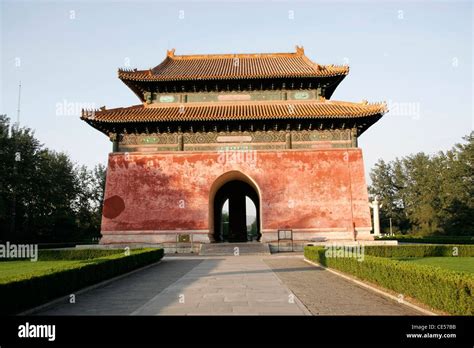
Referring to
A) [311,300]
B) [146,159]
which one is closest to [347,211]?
[146,159]

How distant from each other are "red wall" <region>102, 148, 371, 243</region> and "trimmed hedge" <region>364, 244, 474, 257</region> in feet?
13.6

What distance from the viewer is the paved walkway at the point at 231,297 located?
641 cm

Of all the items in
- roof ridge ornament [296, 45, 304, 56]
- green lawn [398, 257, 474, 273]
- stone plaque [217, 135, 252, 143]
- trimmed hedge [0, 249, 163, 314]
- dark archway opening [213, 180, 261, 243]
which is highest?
roof ridge ornament [296, 45, 304, 56]

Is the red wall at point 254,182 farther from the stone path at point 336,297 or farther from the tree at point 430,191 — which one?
the tree at point 430,191

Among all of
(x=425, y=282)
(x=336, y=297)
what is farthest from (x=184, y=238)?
(x=425, y=282)

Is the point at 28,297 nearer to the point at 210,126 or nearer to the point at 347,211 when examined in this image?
the point at 210,126

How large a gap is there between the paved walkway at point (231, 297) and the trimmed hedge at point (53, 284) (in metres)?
0.29

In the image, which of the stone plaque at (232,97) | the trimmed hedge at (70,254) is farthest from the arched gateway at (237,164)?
the trimmed hedge at (70,254)

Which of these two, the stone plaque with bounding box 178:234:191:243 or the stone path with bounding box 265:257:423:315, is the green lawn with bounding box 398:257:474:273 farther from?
the stone plaque with bounding box 178:234:191:243

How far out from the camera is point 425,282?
650 cm

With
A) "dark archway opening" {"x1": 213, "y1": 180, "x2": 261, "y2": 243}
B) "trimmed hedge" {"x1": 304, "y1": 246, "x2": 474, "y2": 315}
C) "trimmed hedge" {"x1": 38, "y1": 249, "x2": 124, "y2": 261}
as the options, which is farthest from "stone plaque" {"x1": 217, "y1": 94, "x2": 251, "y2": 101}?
"trimmed hedge" {"x1": 304, "y1": 246, "x2": 474, "y2": 315}

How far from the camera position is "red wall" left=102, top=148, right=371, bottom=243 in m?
21.2

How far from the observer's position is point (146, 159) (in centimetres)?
2197

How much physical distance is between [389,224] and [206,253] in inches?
1772
